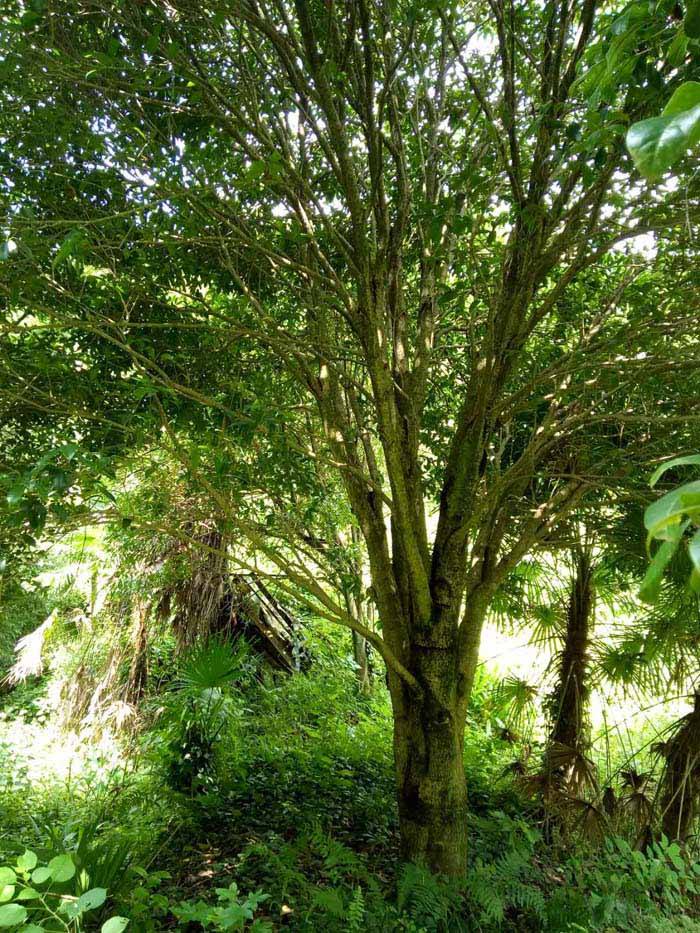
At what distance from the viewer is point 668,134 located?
53 centimetres

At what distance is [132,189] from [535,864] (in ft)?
15.2

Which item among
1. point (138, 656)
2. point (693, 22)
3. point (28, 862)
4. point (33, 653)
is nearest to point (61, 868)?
point (28, 862)

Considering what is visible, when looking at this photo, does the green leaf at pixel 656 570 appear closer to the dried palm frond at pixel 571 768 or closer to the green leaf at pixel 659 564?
the green leaf at pixel 659 564

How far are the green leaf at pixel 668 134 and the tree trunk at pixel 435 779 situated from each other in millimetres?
3136

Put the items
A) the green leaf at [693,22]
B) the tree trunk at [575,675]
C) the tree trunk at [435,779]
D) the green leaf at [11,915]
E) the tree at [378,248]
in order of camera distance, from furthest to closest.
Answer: the tree trunk at [575,675]
the tree trunk at [435,779]
the tree at [378,248]
the green leaf at [11,915]
the green leaf at [693,22]

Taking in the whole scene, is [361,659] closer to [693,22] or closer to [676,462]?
[693,22]

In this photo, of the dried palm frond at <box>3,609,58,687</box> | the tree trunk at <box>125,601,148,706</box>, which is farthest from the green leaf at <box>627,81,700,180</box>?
the dried palm frond at <box>3,609,58,687</box>

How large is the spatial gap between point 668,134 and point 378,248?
114 inches

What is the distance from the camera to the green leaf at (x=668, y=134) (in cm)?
49

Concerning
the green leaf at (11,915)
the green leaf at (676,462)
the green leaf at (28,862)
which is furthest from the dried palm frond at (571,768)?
the green leaf at (676,462)

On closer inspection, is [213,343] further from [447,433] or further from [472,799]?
[472,799]

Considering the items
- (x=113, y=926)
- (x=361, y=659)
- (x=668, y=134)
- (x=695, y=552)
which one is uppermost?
(x=361, y=659)

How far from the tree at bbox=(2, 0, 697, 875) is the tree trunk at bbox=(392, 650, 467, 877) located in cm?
1

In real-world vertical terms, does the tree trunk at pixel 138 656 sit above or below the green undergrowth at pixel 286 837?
above
